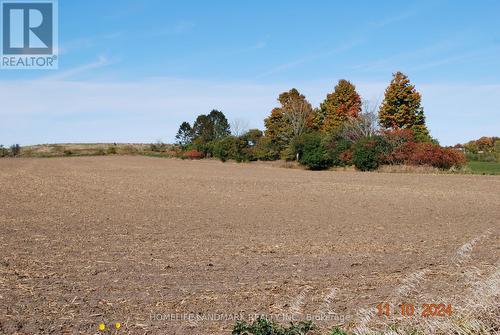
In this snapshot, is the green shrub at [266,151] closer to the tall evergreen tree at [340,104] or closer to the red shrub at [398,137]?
the tall evergreen tree at [340,104]

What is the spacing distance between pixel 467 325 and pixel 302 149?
2035 inches

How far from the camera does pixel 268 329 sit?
199 inches

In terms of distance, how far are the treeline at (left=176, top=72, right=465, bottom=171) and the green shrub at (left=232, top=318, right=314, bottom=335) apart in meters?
42.5

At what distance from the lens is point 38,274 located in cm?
793

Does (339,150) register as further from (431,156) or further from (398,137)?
(431,156)

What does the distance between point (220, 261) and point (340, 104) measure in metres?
63.1

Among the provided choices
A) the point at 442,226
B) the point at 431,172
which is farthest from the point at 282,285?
the point at 431,172

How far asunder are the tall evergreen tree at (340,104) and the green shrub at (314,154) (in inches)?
545

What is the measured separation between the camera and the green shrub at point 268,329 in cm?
504

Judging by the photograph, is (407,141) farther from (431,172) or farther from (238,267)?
(238,267)

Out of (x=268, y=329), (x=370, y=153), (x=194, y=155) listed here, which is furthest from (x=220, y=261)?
(x=194, y=155)

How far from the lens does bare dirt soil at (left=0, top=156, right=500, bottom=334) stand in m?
6.14

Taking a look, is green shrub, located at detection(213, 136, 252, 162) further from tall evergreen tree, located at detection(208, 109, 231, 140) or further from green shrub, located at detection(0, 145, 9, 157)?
green shrub, located at detection(0, 145, 9, 157)

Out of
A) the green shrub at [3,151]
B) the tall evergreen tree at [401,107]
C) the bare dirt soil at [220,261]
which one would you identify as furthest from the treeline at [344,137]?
the green shrub at [3,151]
